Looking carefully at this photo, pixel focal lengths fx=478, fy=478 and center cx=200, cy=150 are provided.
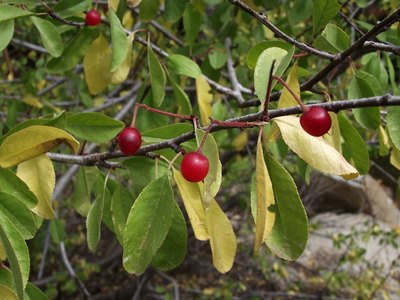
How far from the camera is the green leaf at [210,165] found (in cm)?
67

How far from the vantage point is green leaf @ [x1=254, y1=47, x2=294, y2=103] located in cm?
75

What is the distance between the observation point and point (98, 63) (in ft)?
4.09

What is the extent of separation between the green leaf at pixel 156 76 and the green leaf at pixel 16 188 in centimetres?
48

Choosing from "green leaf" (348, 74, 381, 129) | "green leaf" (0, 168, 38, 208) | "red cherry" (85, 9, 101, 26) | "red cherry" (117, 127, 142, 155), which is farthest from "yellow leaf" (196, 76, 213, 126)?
"green leaf" (0, 168, 38, 208)

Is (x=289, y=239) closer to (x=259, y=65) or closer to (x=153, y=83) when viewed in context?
(x=259, y=65)

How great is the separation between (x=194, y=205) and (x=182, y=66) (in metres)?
0.65

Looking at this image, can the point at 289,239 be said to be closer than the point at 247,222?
Yes

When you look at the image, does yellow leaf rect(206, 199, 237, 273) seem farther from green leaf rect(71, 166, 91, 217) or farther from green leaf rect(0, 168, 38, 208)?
green leaf rect(71, 166, 91, 217)

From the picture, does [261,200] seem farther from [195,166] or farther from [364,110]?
[364,110]

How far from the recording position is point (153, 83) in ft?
3.90

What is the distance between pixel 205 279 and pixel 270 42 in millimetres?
3223

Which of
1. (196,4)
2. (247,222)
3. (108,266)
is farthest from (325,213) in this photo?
(196,4)

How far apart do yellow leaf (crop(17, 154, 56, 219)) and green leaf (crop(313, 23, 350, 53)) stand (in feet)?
1.82

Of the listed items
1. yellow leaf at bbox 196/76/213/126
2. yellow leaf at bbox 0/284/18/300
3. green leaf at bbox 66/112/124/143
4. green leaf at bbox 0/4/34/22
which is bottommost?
yellow leaf at bbox 196/76/213/126
